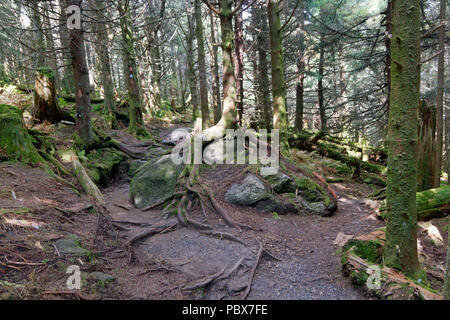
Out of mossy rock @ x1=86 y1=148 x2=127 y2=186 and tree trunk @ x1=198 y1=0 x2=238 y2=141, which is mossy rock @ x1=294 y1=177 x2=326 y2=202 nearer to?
tree trunk @ x1=198 y1=0 x2=238 y2=141

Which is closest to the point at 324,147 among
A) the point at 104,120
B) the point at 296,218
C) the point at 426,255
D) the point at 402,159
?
the point at 296,218

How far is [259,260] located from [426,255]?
296 centimetres

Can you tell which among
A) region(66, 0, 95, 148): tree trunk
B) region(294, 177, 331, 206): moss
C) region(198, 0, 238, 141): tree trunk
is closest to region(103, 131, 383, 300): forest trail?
region(294, 177, 331, 206): moss

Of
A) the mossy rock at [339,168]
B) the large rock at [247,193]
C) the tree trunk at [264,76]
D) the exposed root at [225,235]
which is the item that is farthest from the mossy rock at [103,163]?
the mossy rock at [339,168]

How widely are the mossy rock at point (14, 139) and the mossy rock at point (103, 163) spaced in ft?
5.60

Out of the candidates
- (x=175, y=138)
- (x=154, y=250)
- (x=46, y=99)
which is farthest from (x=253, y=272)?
(x=175, y=138)

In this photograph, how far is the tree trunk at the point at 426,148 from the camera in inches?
284

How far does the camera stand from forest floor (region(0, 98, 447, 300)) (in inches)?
130

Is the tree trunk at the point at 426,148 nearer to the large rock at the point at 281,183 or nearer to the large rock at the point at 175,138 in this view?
the large rock at the point at 281,183

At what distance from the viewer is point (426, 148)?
728 cm

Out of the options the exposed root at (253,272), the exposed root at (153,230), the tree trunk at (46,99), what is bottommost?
the exposed root at (253,272)

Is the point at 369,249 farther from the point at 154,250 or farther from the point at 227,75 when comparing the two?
the point at 227,75

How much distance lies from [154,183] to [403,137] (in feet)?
18.3

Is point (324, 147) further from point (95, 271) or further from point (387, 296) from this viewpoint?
point (95, 271)
